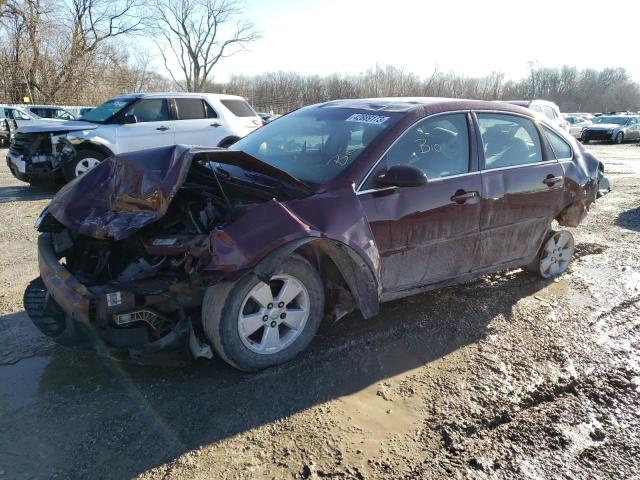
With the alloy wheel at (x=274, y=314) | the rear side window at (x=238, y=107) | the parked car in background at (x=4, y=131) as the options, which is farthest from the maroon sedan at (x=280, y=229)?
the parked car in background at (x=4, y=131)

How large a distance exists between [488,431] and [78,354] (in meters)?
2.62

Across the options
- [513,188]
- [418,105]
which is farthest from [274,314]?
[513,188]

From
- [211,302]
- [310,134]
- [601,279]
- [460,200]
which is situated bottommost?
[601,279]

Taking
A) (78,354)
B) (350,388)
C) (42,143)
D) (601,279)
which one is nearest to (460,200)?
(350,388)

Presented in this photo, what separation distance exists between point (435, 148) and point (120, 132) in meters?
7.28

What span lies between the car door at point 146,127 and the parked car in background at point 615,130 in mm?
26164

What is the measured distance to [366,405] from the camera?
9.22 feet

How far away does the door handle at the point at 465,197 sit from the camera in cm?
363

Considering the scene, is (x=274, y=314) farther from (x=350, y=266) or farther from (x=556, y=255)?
(x=556, y=255)

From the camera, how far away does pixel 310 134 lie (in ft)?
12.6

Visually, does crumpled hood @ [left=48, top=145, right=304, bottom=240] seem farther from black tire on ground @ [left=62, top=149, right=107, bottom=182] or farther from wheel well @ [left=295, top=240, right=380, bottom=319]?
black tire on ground @ [left=62, top=149, right=107, bottom=182]

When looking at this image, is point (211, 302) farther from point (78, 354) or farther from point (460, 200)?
point (460, 200)

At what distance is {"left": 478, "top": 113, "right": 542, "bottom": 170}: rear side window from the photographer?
396 cm

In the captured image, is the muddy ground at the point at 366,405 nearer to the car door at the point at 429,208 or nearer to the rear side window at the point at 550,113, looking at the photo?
the car door at the point at 429,208
